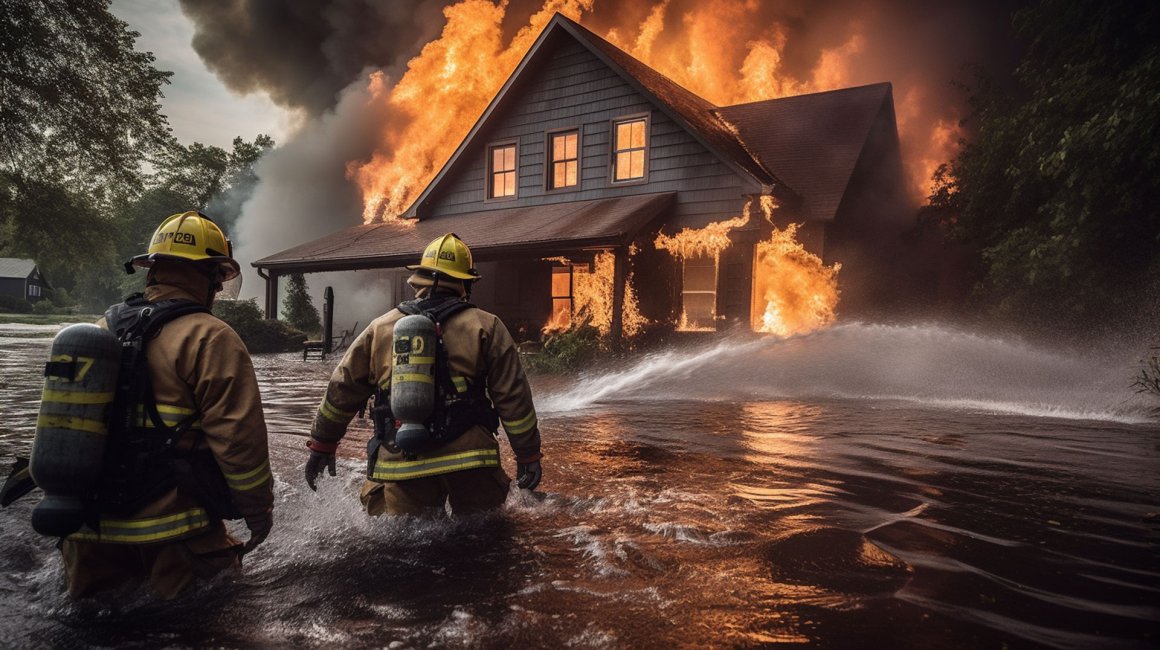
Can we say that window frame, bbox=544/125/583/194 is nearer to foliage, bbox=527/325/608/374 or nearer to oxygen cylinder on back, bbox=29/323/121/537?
foliage, bbox=527/325/608/374

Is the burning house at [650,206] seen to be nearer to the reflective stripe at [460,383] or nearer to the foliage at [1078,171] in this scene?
the foliage at [1078,171]

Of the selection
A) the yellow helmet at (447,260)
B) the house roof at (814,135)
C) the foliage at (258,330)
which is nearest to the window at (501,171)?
the house roof at (814,135)

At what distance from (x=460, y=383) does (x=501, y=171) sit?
15.5 metres

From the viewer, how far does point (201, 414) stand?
290cm

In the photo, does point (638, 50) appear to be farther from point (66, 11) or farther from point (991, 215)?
point (66, 11)

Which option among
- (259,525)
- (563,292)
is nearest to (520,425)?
(259,525)

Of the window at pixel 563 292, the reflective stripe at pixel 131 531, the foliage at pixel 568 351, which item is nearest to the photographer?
the reflective stripe at pixel 131 531

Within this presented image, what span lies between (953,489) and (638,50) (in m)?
20.6

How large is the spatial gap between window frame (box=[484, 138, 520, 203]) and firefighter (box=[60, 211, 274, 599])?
51.0 feet

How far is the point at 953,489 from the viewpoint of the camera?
207 inches

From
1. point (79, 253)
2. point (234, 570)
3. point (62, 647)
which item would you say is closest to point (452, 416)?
point (234, 570)

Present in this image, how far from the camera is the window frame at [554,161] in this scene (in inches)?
675

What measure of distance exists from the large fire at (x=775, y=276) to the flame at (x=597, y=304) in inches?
46.4

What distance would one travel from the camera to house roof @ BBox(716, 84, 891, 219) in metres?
16.5
